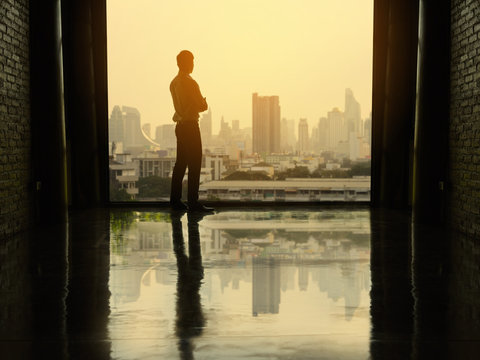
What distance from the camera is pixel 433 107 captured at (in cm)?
524

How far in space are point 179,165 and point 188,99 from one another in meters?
0.67

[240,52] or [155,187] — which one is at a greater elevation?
[240,52]

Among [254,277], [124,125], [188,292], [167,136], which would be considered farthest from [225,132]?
[188,292]

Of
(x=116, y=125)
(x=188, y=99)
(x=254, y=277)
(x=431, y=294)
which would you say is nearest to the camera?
(x=431, y=294)

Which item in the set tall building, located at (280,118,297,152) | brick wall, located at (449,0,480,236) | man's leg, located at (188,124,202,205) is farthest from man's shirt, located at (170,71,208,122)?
brick wall, located at (449,0,480,236)

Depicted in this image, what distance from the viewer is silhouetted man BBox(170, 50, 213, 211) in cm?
617

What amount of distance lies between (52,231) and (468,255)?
3.00m

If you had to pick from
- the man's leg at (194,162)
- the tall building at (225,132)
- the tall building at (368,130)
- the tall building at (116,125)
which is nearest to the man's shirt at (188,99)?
the man's leg at (194,162)

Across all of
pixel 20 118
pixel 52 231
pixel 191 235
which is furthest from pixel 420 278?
pixel 20 118

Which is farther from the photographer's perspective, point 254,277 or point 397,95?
point 397,95

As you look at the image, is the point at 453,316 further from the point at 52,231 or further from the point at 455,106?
the point at 52,231

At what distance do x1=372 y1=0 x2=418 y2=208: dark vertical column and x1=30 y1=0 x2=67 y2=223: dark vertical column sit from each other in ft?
10.5

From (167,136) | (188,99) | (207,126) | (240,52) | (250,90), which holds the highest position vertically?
(240,52)

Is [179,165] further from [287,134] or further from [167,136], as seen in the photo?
[287,134]
